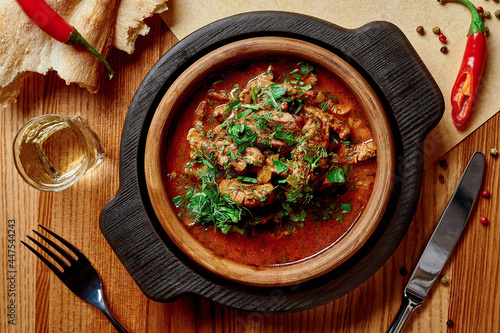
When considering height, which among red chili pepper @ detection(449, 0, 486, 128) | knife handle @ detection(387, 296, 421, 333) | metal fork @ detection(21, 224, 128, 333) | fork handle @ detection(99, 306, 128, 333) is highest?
red chili pepper @ detection(449, 0, 486, 128)

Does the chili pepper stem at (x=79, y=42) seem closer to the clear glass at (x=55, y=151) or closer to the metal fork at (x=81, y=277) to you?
the clear glass at (x=55, y=151)

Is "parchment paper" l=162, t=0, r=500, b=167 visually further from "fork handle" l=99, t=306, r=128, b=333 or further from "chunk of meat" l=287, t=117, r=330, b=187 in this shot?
"fork handle" l=99, t=306, r=128, b=333

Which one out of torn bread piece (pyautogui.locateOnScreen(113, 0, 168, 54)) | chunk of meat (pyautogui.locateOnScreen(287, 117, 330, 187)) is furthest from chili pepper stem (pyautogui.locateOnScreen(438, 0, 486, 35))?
torn bread piece (pyautogui.locateOnScreen(113, 0, 168, 54))

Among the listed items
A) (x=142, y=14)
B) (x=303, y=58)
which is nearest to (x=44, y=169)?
(x=142, y=14)

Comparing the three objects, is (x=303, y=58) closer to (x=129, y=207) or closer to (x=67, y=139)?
(x=129, y=207)

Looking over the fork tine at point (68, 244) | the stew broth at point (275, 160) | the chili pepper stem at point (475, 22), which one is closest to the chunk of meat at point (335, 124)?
the stew broth at point (275, 160)
